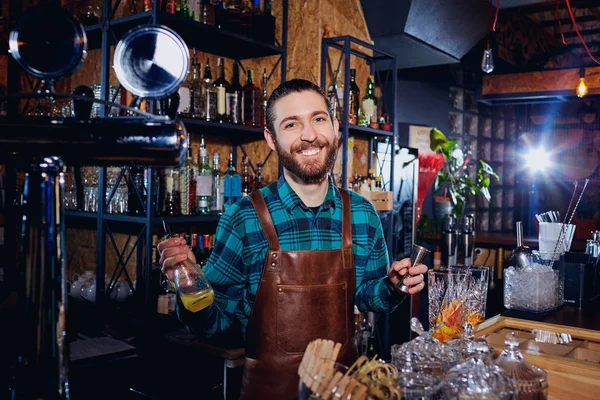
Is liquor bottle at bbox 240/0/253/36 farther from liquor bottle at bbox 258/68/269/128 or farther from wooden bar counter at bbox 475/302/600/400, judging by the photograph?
wooden bar counter at bbox 475/302/600/400

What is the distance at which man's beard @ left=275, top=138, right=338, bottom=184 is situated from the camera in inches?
70.9

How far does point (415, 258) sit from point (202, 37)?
217 cm

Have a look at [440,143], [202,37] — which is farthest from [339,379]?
[440,143]

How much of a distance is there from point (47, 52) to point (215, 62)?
2873mm

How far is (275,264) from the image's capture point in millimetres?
1773

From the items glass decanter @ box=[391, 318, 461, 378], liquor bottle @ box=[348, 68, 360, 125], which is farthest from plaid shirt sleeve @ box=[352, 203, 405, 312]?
liquor bottle @ box=[348, 68, 360, 125]

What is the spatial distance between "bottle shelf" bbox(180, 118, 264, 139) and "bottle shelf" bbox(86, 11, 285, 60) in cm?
49

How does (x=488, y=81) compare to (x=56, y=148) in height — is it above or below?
above

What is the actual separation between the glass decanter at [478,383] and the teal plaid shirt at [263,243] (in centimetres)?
74

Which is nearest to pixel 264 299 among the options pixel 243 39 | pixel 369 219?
pixel 369 219

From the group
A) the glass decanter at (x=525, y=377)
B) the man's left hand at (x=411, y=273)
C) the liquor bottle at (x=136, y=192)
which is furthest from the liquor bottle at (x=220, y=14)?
the glass decanter at (x=525, y=377)

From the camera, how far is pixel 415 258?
144cm

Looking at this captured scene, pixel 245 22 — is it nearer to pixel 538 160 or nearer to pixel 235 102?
pixel 235 102

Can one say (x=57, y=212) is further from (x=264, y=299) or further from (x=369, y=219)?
(x=369, y=219)
